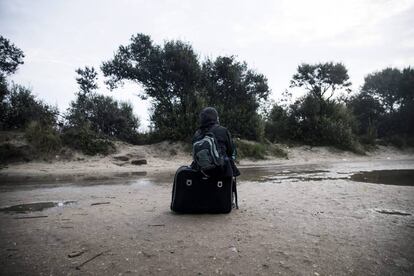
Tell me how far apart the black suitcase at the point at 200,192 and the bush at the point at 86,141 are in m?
11.1

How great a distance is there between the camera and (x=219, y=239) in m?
2.84

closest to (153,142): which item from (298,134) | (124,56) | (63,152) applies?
(63,152)

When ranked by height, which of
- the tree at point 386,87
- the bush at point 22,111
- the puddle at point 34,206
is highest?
the tree at point 386,87

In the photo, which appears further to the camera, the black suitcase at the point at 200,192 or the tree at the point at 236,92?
the tree at the point at 236,92

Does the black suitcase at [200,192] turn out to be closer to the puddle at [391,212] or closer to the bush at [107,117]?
the puddle at [391,212]

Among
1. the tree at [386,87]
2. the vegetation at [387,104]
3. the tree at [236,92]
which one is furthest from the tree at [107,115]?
the tree at [386,87]

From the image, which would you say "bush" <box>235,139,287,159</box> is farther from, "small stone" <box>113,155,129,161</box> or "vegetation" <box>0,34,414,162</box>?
"small stone" <box>113,155,129,161</box>

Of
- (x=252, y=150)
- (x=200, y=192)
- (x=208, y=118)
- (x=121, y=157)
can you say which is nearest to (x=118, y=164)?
(x=121, y=157)

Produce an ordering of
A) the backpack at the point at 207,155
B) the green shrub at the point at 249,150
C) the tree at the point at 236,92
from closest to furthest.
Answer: the backpack at the point at 207,155, the green shrub at the point at 249,150, the tree at the point at 236,92

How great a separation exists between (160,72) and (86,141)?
8.24 m

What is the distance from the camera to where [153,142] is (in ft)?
58.7

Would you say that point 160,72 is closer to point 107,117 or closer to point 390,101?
point 107,117

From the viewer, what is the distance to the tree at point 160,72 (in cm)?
1854

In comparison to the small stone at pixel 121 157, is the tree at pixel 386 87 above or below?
above
